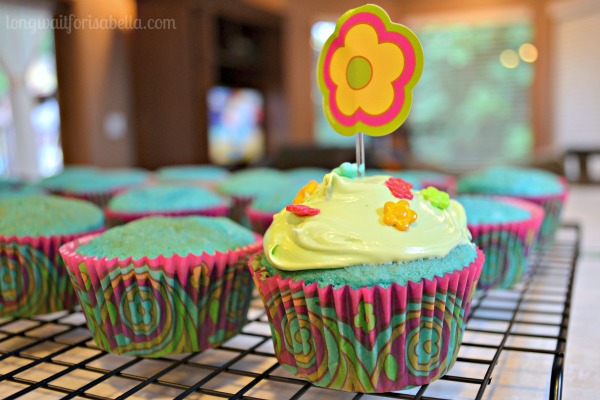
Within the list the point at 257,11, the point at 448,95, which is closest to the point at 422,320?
the point at 257,11

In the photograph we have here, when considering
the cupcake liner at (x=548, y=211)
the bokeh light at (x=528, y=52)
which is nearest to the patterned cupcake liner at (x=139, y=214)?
the cupcake liner at (x=548, y=211)

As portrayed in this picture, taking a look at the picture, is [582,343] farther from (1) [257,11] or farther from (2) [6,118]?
(2) [6,118]

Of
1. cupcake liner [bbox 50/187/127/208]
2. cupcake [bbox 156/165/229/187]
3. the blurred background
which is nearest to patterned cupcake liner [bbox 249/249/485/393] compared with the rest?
cupcake liner [bbox 50/187/127/208]

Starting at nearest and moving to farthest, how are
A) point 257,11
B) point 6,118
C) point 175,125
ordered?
1. point 175,125
2. point 257,11
3. point 6,118

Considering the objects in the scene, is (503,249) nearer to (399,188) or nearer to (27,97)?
(399,188)

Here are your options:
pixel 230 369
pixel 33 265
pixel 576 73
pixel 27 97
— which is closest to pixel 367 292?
pixel 230 369

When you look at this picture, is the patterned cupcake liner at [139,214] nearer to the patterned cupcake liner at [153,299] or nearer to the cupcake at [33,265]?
the cupcake at [33,265]

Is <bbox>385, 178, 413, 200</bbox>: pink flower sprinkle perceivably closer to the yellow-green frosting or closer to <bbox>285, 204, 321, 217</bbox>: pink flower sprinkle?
the yellow-green frosting
